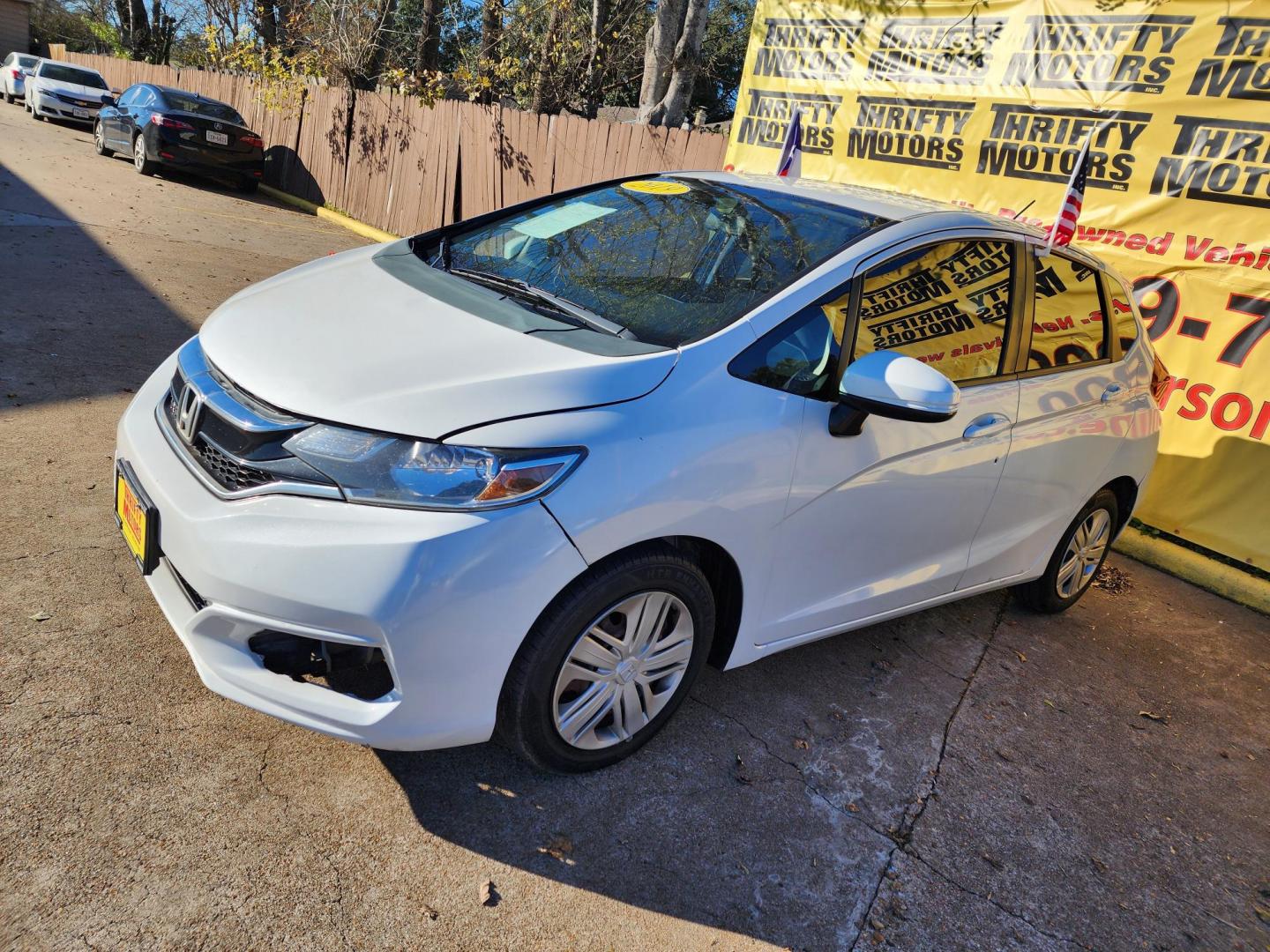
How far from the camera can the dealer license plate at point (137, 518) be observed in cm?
249

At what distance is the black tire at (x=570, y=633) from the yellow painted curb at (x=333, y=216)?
10224 mm

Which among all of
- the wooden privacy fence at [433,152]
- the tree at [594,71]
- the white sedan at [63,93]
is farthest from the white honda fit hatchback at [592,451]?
the white sedan at [63,93]

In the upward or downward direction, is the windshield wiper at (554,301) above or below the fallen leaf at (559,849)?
above

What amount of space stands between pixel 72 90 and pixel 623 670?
23186 mm

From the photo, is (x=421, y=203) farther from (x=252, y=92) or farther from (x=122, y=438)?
(x=122, y=438)

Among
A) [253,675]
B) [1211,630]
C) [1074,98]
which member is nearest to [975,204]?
[1074,98]

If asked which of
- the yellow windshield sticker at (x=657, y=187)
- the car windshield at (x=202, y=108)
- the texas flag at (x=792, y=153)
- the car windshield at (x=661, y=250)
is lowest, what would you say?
the car windshield at (x=202, y=108)

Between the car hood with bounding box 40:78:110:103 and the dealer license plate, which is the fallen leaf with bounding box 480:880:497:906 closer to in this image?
the dealer license plate

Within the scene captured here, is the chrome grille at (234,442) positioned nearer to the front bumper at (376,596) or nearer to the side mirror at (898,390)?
the front bumper at (376,596)

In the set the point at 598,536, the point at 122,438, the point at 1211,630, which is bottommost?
the point at 1211,630

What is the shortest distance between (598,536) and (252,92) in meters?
17.6

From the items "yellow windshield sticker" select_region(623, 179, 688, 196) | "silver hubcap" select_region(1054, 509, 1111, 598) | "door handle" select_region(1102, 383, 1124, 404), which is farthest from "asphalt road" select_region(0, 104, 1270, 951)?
"yellow windshield sticker" select_region(623, 179, 688, 196)

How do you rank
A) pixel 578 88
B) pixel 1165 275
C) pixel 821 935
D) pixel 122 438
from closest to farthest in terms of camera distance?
1. pixel 821 935
2. pixel 122 438
3. pixel 1165 275
4. pixel 578 88

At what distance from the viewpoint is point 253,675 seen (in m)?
2.29
